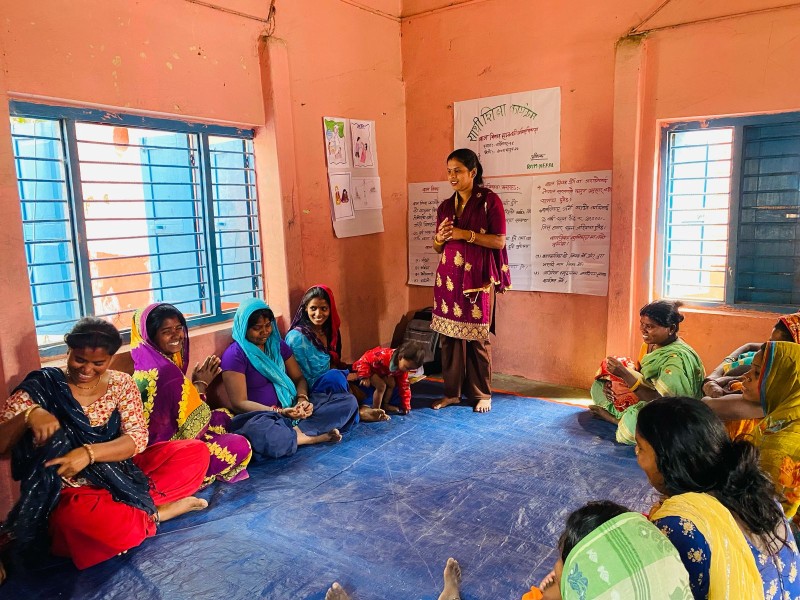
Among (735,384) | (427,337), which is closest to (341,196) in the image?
(427,337)

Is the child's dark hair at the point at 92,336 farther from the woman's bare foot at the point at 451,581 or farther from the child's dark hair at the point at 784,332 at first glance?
the child's dark hair at the point at 784,332

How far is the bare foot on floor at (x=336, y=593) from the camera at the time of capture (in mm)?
2221

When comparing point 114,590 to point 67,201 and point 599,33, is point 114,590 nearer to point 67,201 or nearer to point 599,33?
point 67,201

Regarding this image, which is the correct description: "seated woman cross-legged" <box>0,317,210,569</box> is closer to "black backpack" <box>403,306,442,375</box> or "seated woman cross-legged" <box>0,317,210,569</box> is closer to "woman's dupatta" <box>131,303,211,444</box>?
"woman's dupatta" <box>131,303,211,444</box>

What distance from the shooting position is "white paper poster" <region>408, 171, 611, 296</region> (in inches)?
178

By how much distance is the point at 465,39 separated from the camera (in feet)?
16.2

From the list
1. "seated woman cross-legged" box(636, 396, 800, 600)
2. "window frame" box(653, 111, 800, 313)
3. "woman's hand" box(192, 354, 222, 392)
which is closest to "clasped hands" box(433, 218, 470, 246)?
"window frame" box(653, 111, 800, 313)

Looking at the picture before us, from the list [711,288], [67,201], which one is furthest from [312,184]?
[711,288]

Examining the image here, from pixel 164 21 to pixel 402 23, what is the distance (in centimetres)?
235

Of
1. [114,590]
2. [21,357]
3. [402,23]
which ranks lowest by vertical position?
[114,590]

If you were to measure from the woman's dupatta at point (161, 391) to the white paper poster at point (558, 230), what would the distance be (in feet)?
9.05

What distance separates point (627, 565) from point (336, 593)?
1.32 metres

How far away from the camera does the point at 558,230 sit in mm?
4695

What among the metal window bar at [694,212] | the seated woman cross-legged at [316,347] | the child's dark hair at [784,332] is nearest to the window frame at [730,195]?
the metal window bar at [694,212]
